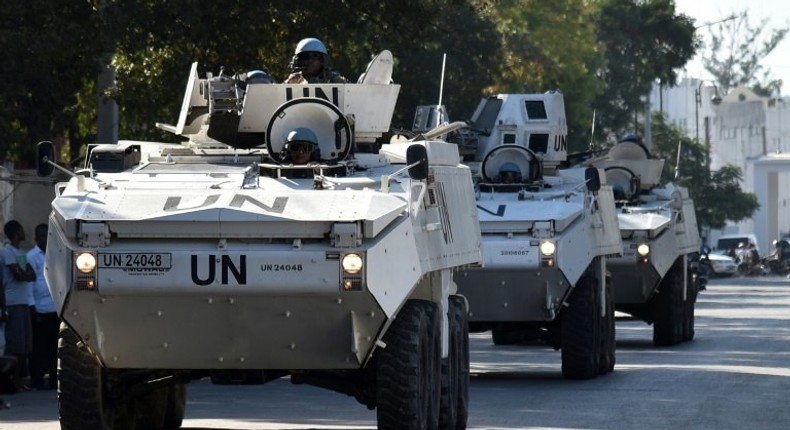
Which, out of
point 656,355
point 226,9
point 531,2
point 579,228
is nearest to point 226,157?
point 579,228

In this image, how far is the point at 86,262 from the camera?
37.3 ft

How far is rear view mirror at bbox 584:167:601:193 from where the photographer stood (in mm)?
19625

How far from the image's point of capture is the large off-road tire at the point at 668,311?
83.7 ft

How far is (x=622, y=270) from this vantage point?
24891mm

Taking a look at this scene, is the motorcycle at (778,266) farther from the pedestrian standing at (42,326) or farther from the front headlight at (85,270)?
the front headlight at (85,270)

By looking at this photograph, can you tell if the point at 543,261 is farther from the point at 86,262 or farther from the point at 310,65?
the point at 86,262

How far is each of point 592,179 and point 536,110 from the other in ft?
13.0

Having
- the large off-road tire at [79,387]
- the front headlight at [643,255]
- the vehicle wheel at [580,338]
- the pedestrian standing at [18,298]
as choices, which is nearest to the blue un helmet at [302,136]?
the large off-road tire at [79,387]

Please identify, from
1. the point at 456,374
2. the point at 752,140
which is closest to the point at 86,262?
the point at 456,374

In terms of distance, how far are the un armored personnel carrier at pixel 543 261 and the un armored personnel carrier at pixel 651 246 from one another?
11.3ft

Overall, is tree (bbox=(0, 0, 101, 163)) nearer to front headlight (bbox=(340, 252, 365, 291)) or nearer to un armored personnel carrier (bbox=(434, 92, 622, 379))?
un armored personnel carrier (bbox=(434, 92, 622, 379))

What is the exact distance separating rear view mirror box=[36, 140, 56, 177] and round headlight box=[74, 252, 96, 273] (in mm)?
1320

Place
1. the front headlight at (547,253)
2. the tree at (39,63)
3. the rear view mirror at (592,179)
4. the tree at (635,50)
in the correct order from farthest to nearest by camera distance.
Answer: the tree at (635,50), the tree at (39,63), the rear view mirror at (592,179), the front headlight at (547,253)

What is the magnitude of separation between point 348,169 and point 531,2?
37735mm
